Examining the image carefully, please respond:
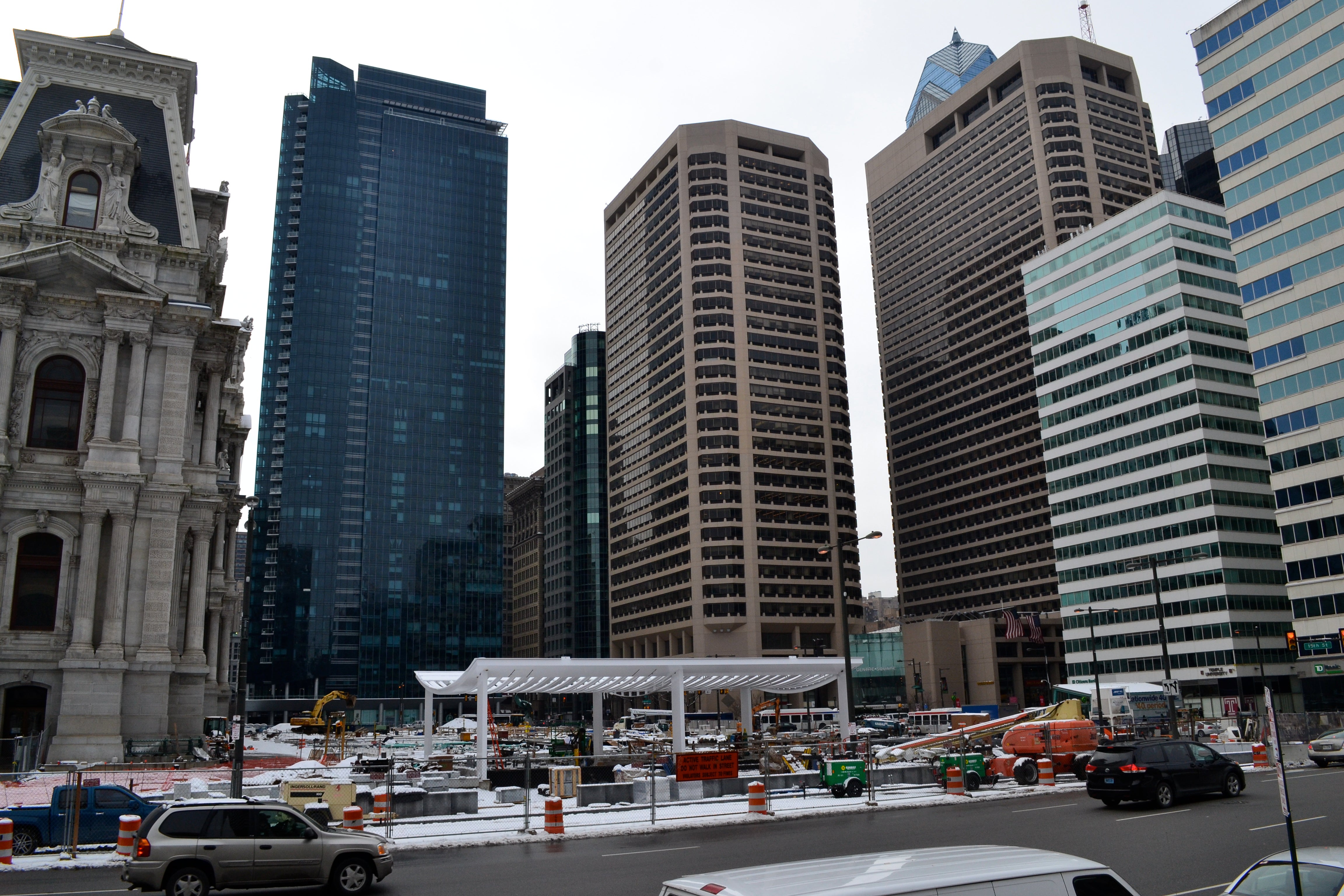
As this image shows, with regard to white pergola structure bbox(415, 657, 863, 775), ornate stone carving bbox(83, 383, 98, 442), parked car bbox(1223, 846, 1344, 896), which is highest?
ornate stone carving bbox(83, 383, 98, 442)

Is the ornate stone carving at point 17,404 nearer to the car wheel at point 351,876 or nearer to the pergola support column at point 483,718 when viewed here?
the pergola support column at point 483,718

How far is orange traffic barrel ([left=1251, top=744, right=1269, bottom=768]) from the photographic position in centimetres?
3691

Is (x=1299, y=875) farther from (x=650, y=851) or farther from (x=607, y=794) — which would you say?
(x=607, y=794)

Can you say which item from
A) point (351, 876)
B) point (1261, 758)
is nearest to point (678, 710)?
point (1261, 758)

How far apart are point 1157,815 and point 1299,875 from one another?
52.2 ft

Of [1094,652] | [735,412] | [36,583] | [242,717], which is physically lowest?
[242,717]

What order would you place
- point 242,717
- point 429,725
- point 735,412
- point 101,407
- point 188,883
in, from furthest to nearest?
point 735,412 → point 429,725 → point 101,407 → point 242,717 → point 188,883

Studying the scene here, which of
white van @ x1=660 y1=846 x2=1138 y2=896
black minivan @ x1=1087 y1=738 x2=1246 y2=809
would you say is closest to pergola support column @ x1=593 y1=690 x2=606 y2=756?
black minivan @ x1=1087 y1=738 x2=1246 y2=809

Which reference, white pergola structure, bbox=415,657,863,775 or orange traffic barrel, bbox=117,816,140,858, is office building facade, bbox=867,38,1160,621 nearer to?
white pergola structure, bbox=415,657,863,775

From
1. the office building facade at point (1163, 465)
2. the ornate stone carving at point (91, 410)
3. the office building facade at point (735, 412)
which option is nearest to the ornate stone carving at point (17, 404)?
the ornate stone carving at point (91, 410)

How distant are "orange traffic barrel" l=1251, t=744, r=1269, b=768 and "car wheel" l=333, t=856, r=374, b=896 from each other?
34.8m

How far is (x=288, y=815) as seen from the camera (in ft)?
54.5

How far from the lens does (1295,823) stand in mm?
20625

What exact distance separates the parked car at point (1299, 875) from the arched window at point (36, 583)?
47454 millimetres
